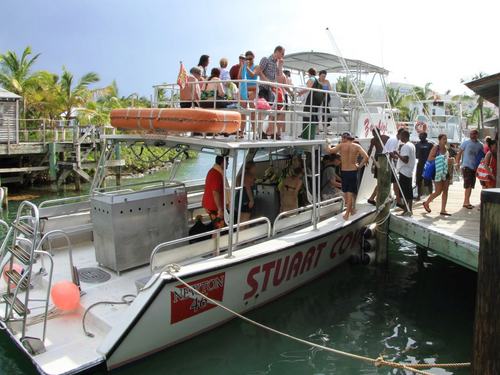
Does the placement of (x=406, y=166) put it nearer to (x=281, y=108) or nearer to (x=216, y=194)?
(x=281, y=108)

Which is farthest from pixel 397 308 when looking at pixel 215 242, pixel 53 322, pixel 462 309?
pixel 53 322

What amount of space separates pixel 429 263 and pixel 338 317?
346 centimetres

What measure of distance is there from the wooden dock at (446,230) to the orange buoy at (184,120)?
352 centimetres

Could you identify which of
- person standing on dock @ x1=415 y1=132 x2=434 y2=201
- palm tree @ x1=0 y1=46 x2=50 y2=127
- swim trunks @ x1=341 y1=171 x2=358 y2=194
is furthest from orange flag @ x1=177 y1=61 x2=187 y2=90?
palm tree @ x1=0 y1=46 x2=50 y2=127

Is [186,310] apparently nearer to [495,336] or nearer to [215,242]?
[215,242]

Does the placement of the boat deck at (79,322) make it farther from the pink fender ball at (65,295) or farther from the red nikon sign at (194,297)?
the red nikon sign at (194,297)

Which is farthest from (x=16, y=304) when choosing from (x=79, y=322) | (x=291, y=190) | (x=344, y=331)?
(x=291, y=190)

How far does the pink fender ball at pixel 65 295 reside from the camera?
218 inches

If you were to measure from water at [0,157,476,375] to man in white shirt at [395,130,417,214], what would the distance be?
1579mm

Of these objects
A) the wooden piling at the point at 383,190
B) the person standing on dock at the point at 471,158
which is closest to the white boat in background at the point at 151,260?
the wooden piling at the point at 383,190

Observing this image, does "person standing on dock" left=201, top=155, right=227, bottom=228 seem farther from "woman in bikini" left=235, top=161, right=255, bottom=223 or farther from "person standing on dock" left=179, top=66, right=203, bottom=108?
"person standing on dock" left=179, top=66, right=203, bottom=108

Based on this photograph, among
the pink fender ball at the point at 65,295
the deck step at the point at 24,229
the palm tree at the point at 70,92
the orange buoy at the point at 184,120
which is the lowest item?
the pink fender ball at the point at 65,295

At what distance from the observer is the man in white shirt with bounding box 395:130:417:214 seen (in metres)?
8.27

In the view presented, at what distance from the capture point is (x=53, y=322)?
5.56m
